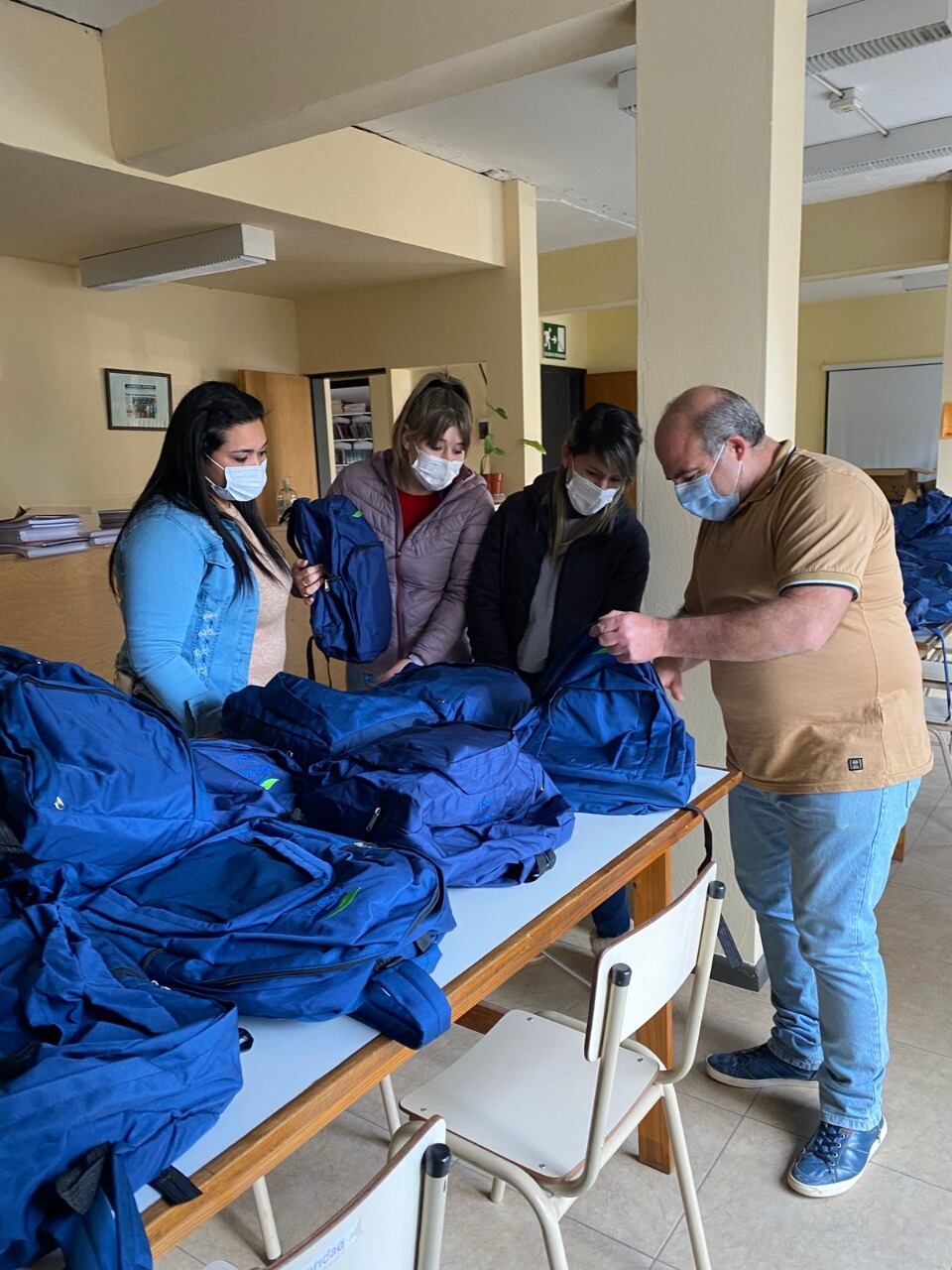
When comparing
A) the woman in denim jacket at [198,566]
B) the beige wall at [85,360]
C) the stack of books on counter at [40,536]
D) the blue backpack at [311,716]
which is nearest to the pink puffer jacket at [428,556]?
the woman in denim jacket at [198,566]

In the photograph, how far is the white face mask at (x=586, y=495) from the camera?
2.07 meters

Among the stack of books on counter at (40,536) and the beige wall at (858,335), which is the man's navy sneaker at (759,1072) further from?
the beige wall at (858,335)

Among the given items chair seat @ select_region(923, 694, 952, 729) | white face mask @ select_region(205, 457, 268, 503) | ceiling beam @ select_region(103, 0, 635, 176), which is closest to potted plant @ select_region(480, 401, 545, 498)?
ceiling beam @ select_region(103, 0, 635, 176)

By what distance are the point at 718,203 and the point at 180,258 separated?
126 inches

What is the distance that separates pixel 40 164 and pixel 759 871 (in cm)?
335

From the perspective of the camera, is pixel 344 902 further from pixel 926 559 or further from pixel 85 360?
pixel 85 360

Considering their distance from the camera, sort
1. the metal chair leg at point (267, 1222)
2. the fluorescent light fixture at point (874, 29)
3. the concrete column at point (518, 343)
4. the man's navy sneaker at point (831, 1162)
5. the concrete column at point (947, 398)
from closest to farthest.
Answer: the metal chair leg at point (267, 1222), the man's navy sneaker at point (831, 1162), the fluorescent light fixture at point (874, 29), the concrete column at point (518, 343), the concrete column at point (947, 398)

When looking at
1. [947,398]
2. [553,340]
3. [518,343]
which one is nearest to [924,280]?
[947,398]

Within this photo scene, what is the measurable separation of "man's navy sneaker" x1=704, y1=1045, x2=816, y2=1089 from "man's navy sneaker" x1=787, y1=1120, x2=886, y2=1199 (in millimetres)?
233

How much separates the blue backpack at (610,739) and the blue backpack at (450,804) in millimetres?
178

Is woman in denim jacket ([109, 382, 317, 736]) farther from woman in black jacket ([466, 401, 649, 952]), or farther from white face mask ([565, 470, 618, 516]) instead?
white face mask ([565, 470, 618, 516])

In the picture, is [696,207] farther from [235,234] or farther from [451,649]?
[235,234]

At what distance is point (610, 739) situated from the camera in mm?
1717

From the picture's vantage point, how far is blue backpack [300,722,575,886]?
1.35m
